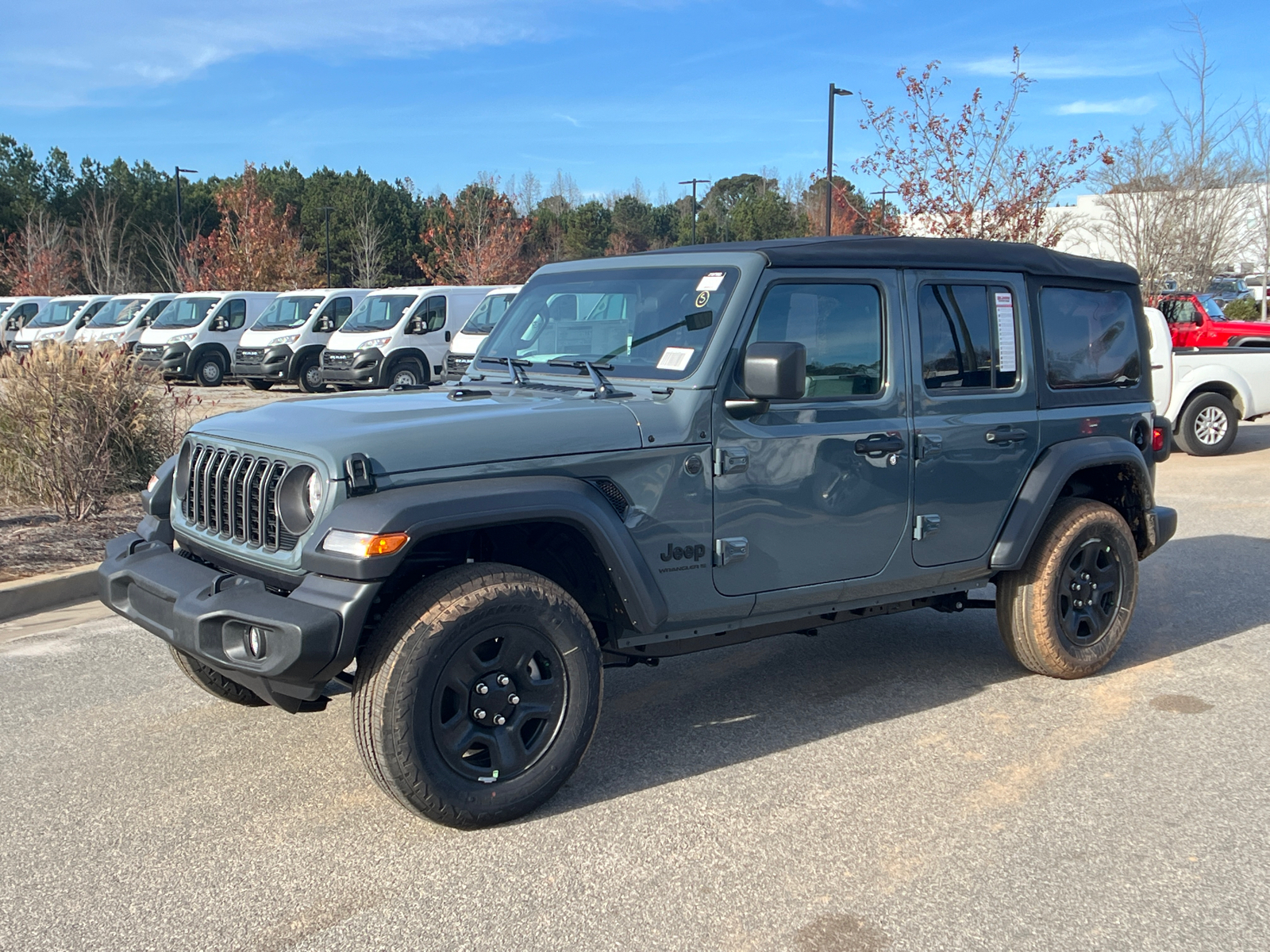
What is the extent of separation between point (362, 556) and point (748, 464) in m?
1.51

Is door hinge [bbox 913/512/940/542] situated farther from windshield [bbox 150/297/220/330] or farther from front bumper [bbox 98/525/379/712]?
windshield [bbox 150/297/220/330]

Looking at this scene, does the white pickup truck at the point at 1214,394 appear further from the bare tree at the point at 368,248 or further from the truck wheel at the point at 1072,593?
the bare tree at the point at 368,248

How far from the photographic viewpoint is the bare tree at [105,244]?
4541 cm

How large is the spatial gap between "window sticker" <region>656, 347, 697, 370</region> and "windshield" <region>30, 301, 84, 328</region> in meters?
27.7

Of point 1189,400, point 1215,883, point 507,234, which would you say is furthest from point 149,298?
point 1215,883

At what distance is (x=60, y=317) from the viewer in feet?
93.5

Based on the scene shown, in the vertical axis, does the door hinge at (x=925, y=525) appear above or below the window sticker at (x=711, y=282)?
below

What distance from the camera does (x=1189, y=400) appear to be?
14.2 m

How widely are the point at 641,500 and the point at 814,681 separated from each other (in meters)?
1.90

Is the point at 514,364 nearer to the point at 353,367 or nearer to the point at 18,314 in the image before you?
the point at 353,367

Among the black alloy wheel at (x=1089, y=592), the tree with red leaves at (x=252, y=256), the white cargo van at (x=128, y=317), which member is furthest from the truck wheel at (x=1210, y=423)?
the tree with red leaves at (x=252, y=256)

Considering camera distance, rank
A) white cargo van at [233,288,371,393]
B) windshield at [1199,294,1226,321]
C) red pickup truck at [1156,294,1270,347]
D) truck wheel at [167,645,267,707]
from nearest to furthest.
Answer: truck wheel at [167,645,267,707] → red pickup truck at [1156,294,1270,347] → windshield at [1199,294,1226,321] → white cargo van at [233,288,371,393]

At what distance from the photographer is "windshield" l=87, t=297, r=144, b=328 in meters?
26.9

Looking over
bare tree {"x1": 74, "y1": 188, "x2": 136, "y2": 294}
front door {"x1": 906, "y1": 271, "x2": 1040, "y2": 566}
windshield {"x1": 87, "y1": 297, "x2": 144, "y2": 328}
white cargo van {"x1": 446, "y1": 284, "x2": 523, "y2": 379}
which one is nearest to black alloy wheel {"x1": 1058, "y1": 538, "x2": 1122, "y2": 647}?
front door {"x1": 906, "y1": 271, "x2": 1040, "y2": 566}
